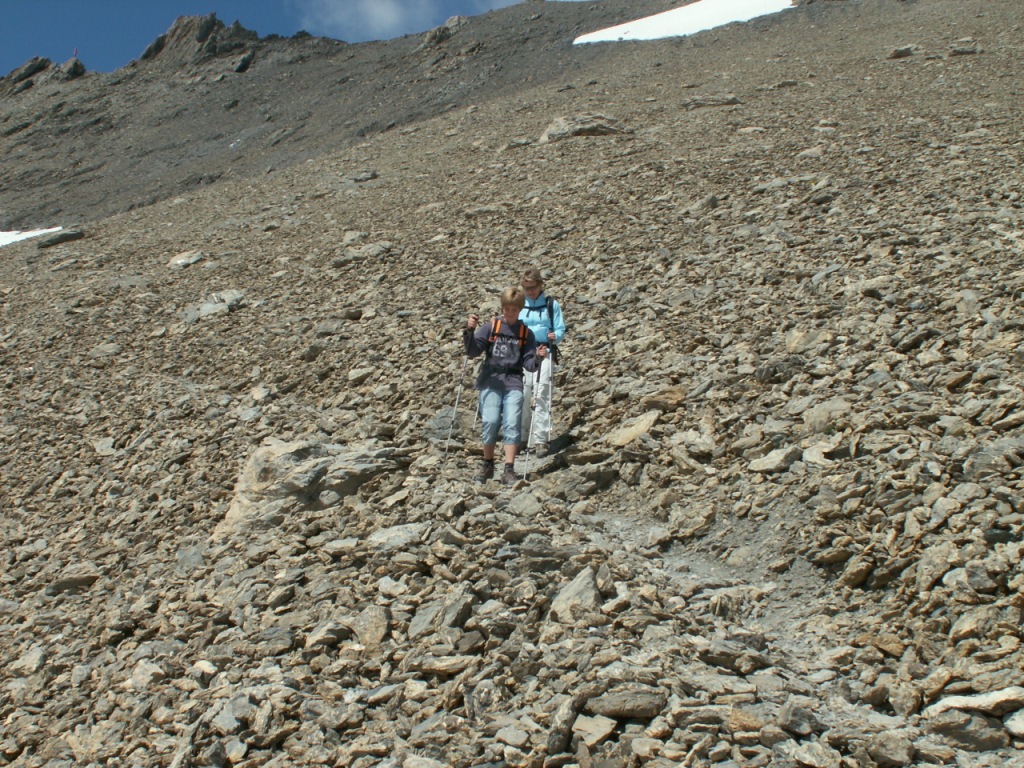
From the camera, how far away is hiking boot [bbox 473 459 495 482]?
21.7 feet

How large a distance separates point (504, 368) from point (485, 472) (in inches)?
34.1

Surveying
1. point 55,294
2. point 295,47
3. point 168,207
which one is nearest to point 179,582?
point 55,294

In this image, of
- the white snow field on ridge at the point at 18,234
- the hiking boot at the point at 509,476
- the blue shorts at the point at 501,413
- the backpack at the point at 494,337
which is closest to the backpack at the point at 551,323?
the backpack at the point at 494,337

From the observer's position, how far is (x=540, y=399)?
7199 mm

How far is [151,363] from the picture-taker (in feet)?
36.0

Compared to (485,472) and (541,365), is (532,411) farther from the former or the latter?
(485,472)

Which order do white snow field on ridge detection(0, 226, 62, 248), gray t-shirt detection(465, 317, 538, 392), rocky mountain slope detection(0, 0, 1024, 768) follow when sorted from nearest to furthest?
1. rocky mountain slope detection(0, 0, 1024, 768)
2. gray t-shirt detection(465, 317, 538, 392)
3. white snow field on ridge detection(0, 226, 62, 248)

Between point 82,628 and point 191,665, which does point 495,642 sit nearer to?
point 191,665

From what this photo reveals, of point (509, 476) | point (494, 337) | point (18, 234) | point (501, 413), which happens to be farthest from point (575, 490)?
point (18, 234)

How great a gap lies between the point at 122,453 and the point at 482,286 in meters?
4.95

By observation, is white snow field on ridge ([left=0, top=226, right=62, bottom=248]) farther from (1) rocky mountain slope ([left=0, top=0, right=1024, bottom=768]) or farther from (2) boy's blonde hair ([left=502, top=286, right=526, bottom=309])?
(2) boy's blonde hair ([left=502, top=286, right=526, bottom=309])

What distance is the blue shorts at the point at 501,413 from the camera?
6.74 m

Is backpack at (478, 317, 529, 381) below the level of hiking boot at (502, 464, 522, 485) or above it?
above

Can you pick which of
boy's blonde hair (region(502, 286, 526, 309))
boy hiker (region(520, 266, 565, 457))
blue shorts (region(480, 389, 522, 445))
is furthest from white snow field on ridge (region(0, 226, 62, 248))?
blue shorts (region(480, 389, 522, 445))
